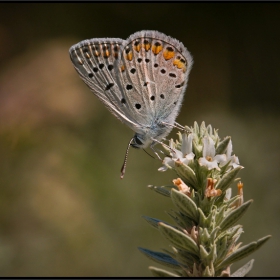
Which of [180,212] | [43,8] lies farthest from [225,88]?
[180,212]

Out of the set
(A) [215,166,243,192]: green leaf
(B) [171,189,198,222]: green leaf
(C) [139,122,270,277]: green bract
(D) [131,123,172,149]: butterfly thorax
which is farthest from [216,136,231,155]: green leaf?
(D) [131,123,172,149]: butterfly thorax

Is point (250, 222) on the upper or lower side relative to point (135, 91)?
lower

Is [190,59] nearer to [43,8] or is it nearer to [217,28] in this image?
[217,28]

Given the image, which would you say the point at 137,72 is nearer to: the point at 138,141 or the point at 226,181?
the point at 138,141

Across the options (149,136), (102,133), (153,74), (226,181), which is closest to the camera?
(226,181)

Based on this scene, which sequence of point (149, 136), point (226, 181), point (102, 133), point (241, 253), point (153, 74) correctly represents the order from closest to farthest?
point (241, 253) < point (226, 181) < point (149, 136) < point (153, 74) < point (102, 133)

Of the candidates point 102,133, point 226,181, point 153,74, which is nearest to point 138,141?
point 153,74

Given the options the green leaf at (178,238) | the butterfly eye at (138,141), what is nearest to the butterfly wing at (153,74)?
the butterfly eye at (138,141)
